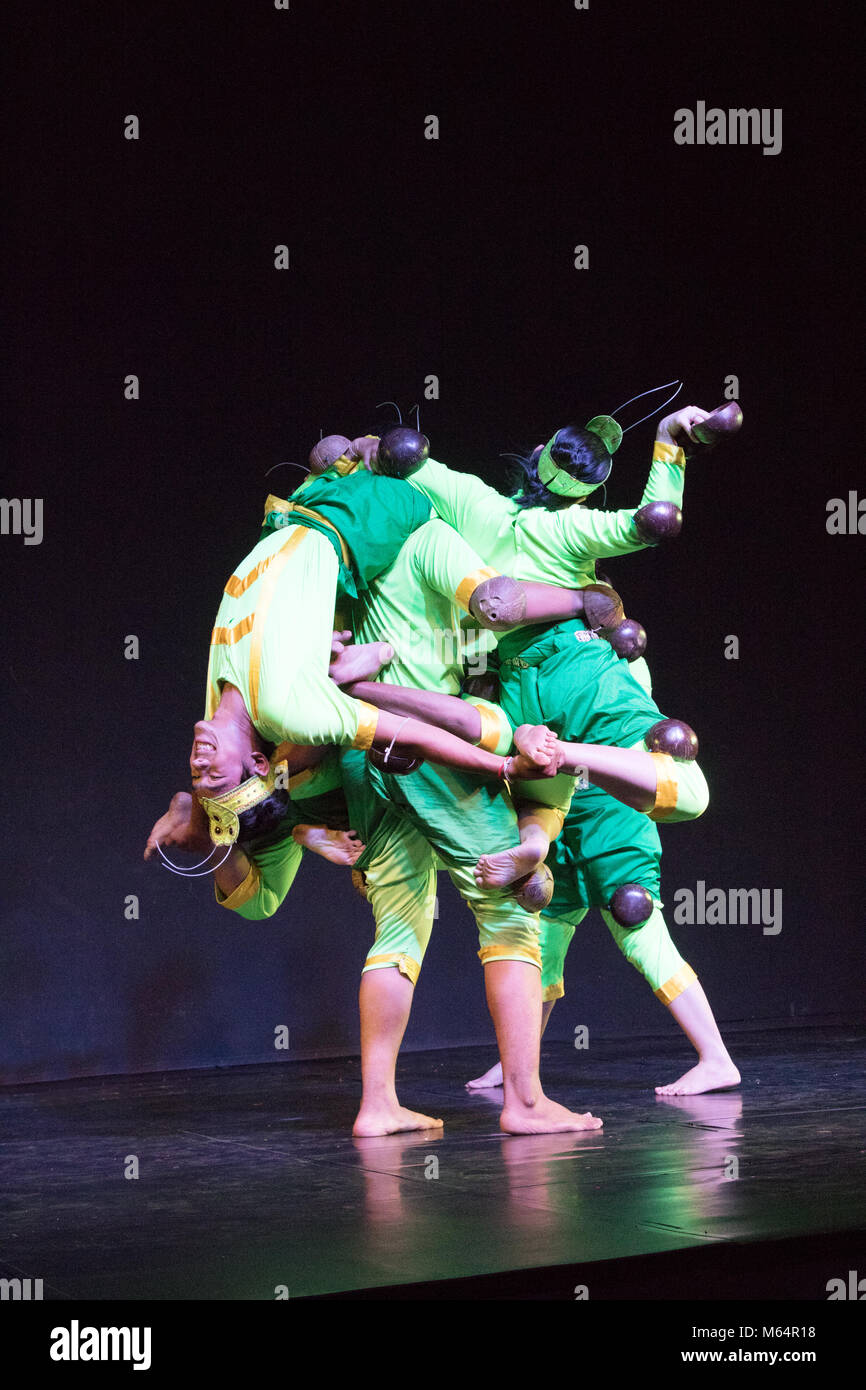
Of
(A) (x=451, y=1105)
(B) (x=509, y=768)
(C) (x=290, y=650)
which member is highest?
(C) (x=290, y=650)

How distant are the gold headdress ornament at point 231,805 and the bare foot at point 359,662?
24cm

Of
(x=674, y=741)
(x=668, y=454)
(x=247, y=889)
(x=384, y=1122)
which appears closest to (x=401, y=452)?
(x=668, y=454)

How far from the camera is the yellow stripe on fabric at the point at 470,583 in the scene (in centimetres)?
288

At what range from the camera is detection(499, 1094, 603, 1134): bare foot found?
2.84 m

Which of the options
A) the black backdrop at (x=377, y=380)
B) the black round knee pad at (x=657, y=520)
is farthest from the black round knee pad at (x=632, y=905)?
the black backdrop at (x=377, y=380)

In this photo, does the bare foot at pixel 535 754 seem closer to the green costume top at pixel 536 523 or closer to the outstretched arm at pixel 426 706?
the outstretched arm at pixel 426 706

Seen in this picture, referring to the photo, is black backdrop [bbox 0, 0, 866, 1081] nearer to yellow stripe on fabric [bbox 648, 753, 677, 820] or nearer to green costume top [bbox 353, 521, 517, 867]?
green costume top [bbox 353, 521, 517, 867]

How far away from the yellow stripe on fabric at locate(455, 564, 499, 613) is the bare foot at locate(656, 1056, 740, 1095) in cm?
122

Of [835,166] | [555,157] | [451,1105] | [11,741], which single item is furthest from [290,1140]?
[835,166]

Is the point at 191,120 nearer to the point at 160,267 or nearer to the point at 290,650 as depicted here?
the point at 160,267

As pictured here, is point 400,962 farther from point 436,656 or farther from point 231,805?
point 436,656

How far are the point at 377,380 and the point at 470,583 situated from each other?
201cm

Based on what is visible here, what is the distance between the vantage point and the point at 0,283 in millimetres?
4211
